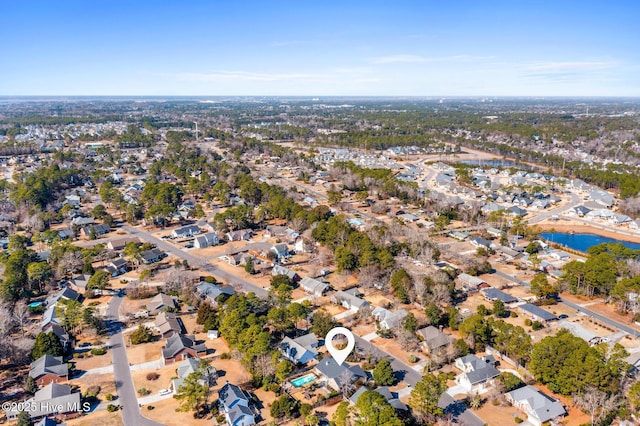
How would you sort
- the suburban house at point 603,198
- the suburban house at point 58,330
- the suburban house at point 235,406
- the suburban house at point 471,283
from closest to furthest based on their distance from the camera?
1. the suburban house at point 235,406
2. the suburban house at point 58,330
3. the suburban house at point 471,283
4. the suburban house at point 603,198

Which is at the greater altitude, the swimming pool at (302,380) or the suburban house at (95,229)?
the suburban house at (95,229)

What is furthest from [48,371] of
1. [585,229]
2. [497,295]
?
[585,229]

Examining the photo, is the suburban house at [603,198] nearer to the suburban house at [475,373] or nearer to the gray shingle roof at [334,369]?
the suburban house at [475,373]

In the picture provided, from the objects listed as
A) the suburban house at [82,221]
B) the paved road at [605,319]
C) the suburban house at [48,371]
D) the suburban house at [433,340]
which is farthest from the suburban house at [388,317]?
the suburban house at [82,221]

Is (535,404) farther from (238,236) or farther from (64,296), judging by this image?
(238,236)

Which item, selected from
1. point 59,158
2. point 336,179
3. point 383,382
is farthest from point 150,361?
point 59,158

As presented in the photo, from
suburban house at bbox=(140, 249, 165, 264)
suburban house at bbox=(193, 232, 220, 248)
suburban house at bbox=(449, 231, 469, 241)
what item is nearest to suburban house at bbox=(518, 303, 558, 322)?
suburban house at bbox=(449, 231, 469, 241)

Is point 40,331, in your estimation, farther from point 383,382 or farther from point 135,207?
point 135,207

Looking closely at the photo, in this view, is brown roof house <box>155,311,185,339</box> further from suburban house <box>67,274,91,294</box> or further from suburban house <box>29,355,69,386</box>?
suburban house <box>67,274,91,294</box>
